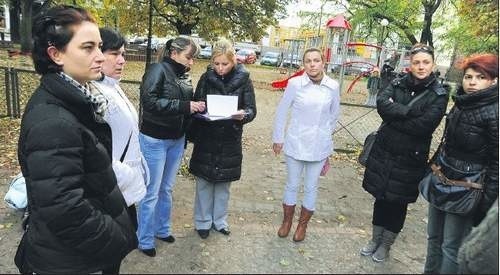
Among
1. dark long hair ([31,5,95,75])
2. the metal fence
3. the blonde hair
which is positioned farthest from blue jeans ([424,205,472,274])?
the metal fence

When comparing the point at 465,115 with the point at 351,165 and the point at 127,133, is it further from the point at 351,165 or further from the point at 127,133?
the point at 351,165


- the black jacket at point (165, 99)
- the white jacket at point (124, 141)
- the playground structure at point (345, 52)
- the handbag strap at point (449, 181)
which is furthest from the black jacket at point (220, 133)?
the playground structure at point (345, 52)

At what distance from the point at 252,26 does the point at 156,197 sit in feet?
65.1

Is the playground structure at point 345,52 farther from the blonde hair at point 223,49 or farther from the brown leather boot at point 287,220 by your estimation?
the blonde hair at point 223,49

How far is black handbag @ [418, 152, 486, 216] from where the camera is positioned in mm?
2773

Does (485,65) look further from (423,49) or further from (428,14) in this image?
(428,14)

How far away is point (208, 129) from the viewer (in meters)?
3.67

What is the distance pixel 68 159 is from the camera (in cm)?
163

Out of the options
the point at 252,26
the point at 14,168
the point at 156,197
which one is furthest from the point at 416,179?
the point at 252,26

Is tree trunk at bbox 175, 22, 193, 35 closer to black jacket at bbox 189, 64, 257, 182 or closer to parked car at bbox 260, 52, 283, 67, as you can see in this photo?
parked car at bbox 260, 52, 283, 67

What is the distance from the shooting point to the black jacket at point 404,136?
3.23 metres

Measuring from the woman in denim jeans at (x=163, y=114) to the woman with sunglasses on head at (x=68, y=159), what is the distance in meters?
1.29

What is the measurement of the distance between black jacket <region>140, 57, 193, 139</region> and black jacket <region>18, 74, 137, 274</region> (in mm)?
1251

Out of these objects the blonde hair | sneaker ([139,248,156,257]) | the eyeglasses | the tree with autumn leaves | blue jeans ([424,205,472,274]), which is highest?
the tree with autumn leaves
